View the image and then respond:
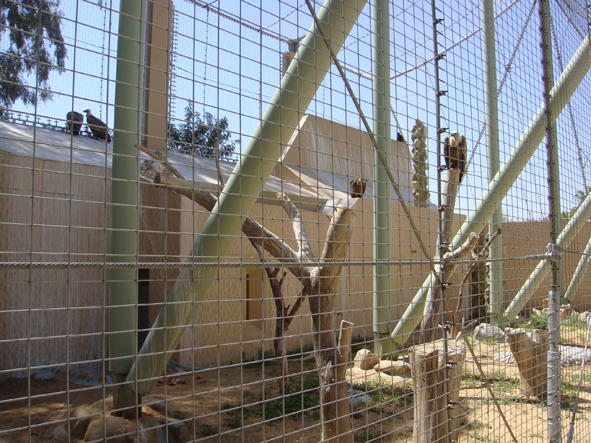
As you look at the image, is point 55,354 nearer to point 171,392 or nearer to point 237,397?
point 171,392

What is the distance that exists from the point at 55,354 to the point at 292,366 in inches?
112

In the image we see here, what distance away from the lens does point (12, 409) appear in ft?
13.4

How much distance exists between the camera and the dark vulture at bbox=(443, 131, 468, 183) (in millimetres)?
2031

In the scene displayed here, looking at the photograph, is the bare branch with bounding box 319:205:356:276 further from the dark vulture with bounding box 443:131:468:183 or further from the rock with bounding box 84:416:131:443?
the rock with bounding box 84:416:131:443

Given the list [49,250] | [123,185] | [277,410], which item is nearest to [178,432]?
[277,410]

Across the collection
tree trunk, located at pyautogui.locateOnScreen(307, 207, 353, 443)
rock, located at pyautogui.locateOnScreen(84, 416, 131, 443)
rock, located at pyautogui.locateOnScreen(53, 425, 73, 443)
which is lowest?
rock, located at pyautogui.locateOnScreen(53, 425, 73, 443)

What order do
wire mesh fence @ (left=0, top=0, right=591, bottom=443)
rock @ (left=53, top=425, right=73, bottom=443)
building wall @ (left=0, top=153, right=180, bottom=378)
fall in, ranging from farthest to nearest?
building wall @ (left=0, top=153, right=180, bottom=378) < rock @ (left=53, top=425, right=73, bottom=443) < wire mesh fence @ (left=0, top=0, right=591, bottom=443)

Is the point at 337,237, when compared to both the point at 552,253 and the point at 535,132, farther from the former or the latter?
the point at 535,132

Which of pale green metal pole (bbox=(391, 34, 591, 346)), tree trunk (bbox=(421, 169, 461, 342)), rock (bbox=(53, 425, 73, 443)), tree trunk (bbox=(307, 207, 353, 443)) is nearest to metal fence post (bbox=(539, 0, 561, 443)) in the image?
pale green metal pole (bbox=(391, 34, 591, 346))

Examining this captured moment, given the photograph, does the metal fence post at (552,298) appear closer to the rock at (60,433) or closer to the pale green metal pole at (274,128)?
the pale green metal pole at (274,128)

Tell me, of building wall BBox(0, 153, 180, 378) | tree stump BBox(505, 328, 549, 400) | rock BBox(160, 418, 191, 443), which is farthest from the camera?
building wall BBox(0, 153, 180, 378)

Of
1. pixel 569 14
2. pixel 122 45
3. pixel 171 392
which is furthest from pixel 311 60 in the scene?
pixel 171 392

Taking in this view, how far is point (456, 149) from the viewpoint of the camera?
216 cm

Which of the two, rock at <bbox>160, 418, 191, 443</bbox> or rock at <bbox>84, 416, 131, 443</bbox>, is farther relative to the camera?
rock at <bbox>160, 418, 191, 443</bbox>
